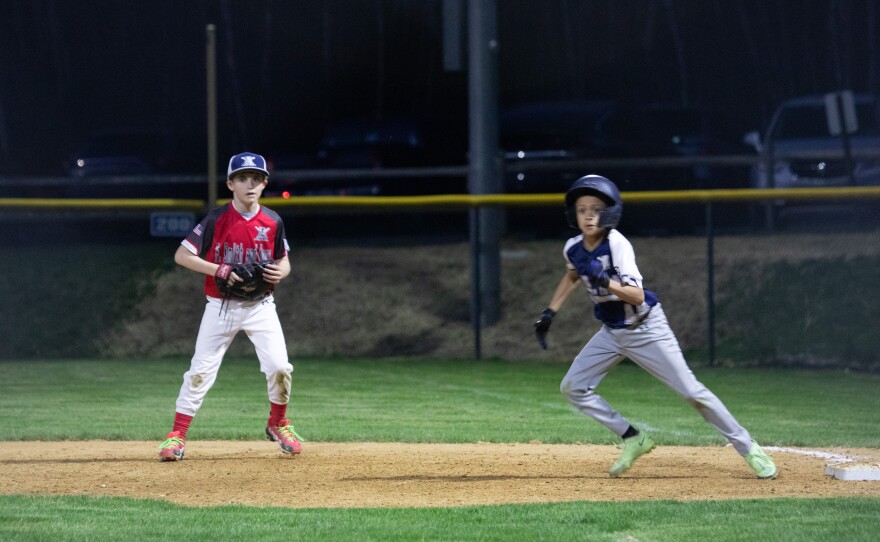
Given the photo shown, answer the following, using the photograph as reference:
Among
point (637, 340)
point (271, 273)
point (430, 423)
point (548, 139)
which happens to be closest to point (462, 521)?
point (637, 340)

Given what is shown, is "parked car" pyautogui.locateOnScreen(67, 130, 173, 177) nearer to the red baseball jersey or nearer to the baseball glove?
the red baseball jersey

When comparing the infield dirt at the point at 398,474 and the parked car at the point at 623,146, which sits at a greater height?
the parked car at the point at 623,146

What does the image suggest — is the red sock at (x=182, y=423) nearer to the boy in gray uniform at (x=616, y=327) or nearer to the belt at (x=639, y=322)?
the boy in gray uniform at (x=616, y=327)

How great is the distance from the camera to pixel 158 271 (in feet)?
52.0

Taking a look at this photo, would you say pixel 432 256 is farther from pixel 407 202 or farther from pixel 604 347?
pixel 604 347

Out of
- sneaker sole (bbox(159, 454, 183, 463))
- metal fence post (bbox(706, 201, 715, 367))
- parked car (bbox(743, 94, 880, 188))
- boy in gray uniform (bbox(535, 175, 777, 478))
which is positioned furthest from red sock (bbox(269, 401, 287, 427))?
parked car (bbox(743, 94, 880, 188))

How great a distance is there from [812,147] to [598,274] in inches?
505

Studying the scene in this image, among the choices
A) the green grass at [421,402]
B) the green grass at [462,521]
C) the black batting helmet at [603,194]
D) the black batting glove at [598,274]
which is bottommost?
the green grass at [421,402]

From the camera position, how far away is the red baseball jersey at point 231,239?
777 centimetres

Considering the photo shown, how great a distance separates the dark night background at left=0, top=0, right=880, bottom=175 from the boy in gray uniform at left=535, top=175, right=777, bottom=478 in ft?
66.1

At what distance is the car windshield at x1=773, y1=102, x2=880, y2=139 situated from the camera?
19.0 m

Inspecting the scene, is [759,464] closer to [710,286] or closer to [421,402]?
[421,402]

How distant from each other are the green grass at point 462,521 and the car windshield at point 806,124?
13512 mm

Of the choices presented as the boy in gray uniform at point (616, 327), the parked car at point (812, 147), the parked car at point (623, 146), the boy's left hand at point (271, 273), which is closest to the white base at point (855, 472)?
the boy in gray uniform at point (616, 327)
